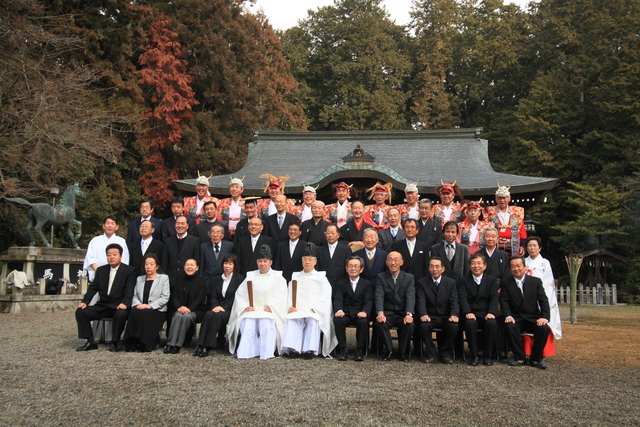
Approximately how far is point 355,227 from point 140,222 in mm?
2577

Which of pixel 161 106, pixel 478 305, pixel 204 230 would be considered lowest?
pixel 478 305

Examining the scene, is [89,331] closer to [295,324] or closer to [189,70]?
[295,324]

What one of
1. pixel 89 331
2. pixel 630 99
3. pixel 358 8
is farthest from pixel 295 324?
pixel 358 8

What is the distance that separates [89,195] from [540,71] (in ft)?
59.4

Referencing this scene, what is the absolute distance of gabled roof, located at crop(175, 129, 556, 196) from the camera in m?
13.5

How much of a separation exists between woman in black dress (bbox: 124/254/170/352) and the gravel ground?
0.77 feet

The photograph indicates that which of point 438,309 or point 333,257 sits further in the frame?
point 333,257

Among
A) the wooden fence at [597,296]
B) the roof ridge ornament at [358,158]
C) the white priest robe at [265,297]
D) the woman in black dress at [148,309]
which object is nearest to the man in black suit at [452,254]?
the white priest robe at [265,297]

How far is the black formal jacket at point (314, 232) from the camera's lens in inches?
268

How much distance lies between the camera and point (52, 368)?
505 cm

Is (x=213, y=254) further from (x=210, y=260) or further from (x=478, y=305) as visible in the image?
(x=478, y=305)

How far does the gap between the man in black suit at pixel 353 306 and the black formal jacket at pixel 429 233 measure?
1.04m

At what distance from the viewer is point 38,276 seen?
11969 mm

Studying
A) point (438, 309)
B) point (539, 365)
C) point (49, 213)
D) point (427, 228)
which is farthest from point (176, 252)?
point (49, 213)
